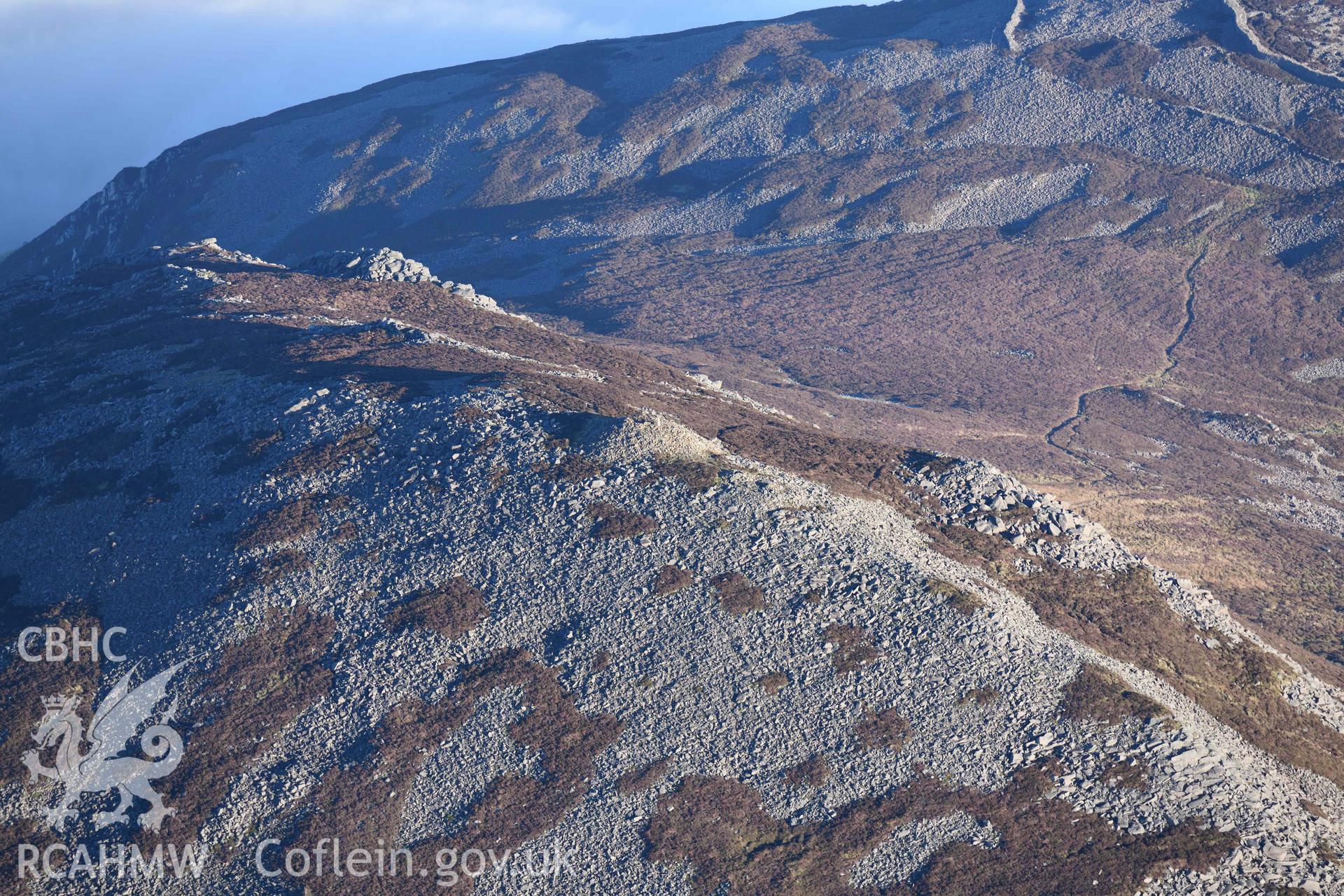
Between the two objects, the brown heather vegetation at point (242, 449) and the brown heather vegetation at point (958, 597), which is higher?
the brown heather vegetation at point (242, 449)

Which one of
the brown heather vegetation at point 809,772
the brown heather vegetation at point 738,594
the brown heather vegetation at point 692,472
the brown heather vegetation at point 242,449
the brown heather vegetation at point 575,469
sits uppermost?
the brown heather vegetation at point 242,449

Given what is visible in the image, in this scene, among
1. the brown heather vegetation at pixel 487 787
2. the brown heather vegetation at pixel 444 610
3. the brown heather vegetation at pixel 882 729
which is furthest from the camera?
the brown heather vegetation at pixel 444 610

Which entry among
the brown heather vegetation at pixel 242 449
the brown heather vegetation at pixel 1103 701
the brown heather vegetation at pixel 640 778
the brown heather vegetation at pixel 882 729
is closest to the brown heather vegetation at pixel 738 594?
the brown heather vegetation at pixel 882 729

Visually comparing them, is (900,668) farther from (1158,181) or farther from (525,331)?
(1158,181)

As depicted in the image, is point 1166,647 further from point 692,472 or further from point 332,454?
point 332,454

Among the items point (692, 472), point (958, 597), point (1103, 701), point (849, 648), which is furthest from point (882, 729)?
point (692, 472)

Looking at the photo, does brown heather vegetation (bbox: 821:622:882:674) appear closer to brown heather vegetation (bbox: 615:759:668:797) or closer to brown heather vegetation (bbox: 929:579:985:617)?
brown heather vegetation (bbox: 929:579:985:617)

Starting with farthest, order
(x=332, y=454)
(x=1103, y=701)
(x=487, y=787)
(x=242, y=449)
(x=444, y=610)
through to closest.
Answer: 1. (x=242, y=449)
2. (x=332, y=454)
3. (x=444, y=610)
4. (x=1103, y=701)
5. (x=487, y=787)

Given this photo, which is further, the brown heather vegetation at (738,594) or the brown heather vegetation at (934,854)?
the brown heather vegetation at (738,594)

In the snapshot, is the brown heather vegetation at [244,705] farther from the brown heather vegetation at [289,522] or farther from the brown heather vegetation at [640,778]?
the brown heather vegetation at [640,778]
